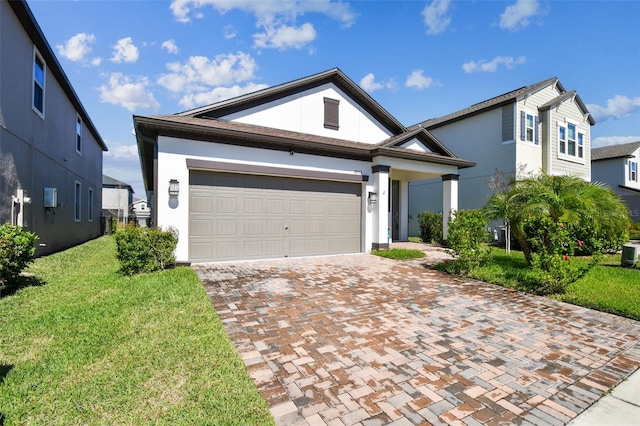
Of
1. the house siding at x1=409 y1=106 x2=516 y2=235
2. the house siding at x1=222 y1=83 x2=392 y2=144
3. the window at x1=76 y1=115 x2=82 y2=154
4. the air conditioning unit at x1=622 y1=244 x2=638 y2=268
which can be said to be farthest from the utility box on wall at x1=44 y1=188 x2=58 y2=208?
the air conditioning unit at x1=622 y1=244 x2=638 y2=268

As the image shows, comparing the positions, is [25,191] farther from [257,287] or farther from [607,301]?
[607,301]

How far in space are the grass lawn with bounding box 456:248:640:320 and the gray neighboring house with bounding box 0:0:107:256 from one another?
41.3ft

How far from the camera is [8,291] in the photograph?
19.5 feet

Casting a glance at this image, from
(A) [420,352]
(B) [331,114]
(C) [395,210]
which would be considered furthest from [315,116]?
(A) [420,352]

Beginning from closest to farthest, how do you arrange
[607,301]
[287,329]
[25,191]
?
[287,329], [607,301], [25,191]

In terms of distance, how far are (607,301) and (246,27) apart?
12.2m

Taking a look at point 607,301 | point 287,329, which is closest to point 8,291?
point 287,329

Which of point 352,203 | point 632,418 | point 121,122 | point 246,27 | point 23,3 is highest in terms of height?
point 246,27

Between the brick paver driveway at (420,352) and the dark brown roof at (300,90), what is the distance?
6.06m

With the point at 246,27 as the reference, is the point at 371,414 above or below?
below

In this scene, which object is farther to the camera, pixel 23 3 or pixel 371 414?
pixel 23 3

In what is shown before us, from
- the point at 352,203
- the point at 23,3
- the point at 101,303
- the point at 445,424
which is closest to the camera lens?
the point at 445,424

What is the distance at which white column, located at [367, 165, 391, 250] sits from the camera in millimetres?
11281

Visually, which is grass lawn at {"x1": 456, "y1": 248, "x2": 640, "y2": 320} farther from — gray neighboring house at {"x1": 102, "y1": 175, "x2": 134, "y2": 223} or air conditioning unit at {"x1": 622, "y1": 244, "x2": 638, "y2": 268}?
gray neighboring house at {"x1": 102, "y1": 175, "x2": 134, "y2": 223}
